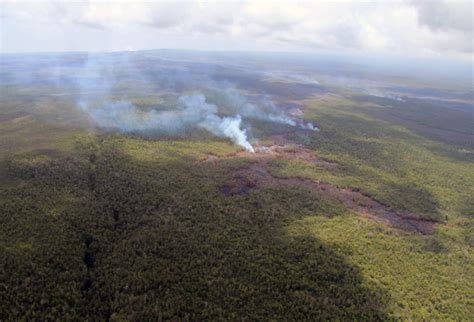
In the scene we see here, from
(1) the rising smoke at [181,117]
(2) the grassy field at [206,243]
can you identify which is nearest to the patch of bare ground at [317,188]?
(2) the grassy field at [206,243]

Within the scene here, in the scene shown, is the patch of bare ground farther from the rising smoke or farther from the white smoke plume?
the rising smoke

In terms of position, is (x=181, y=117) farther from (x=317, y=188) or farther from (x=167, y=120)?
(x=317, y=188)

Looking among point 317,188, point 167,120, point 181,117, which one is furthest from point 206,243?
point 181,117

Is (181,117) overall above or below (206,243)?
above

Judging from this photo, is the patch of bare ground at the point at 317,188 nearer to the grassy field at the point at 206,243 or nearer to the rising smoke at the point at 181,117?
the grassy field at the point at 206,243

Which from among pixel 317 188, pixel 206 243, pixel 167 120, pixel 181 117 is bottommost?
pixel 206 243
